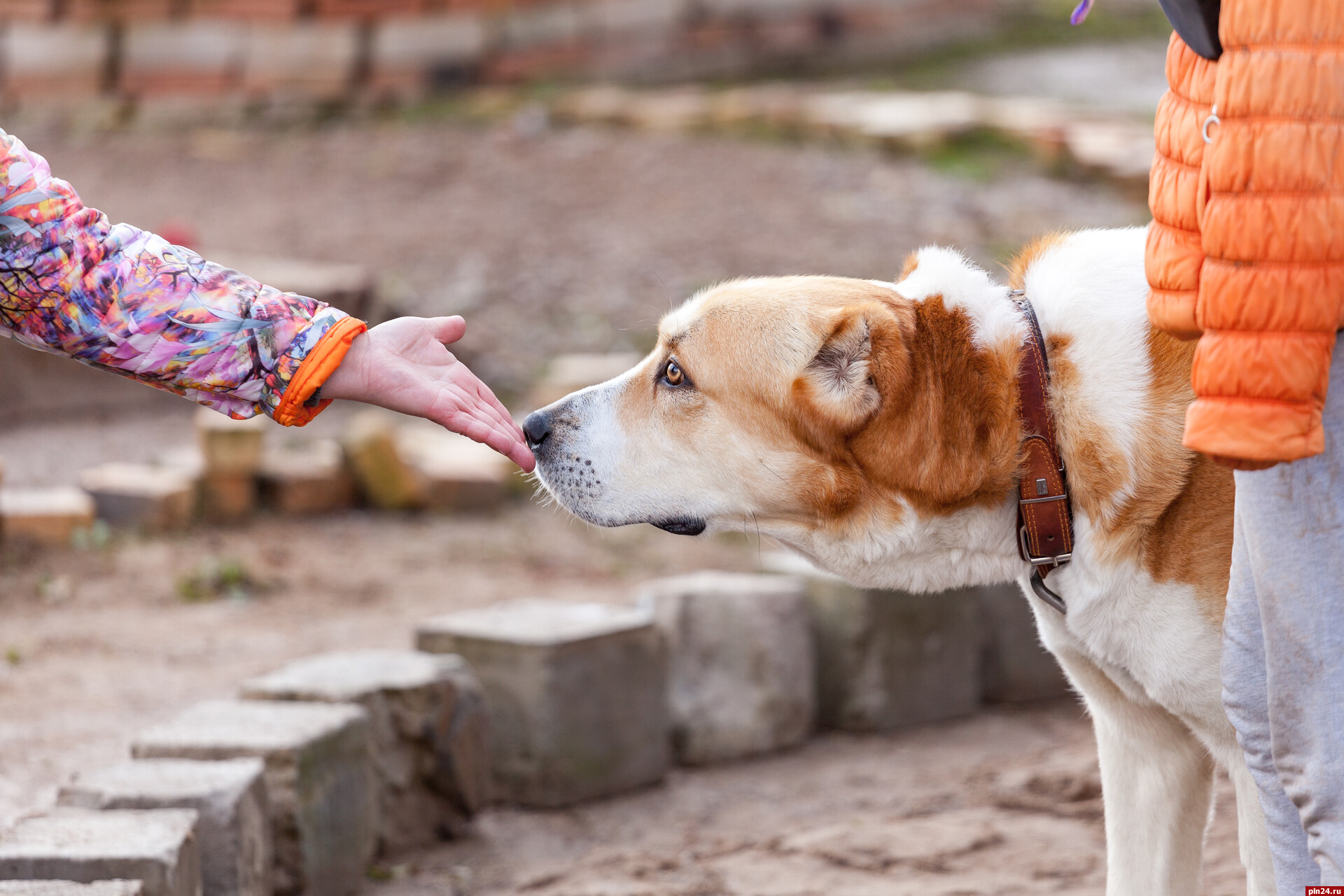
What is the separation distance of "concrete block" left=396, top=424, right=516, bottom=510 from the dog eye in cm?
319

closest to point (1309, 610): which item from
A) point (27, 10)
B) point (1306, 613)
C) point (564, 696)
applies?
point (1306, 613)

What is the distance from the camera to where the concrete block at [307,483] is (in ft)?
18.3

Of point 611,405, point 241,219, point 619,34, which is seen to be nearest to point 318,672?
point 611,405

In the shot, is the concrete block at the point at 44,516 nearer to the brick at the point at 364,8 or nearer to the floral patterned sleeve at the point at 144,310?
the floral patterned sleeve at the point at 144,310

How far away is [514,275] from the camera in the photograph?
7680mm

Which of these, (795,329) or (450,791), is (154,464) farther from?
(795,329)

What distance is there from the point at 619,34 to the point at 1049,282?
406 inches

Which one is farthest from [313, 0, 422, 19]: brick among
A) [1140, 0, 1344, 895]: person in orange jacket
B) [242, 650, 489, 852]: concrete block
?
[1140, 0, 1344, 895]: person in orange jacket

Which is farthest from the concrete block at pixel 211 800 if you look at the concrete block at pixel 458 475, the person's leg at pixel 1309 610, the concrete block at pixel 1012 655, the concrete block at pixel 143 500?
the concrete block at pixel 458 475

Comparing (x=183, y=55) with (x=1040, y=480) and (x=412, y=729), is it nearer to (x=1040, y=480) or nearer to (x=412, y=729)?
(x=412, y=729)

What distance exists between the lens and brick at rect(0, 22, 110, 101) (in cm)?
1091

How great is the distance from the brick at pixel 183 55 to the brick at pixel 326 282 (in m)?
4.48

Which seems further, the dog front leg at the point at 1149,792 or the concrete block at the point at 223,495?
the concrete block at the point at 223,495

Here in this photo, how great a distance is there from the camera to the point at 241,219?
28.6 ft
